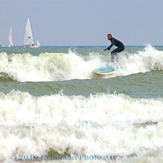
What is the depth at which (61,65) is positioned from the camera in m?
14.8

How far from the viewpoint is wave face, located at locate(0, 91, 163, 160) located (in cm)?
493

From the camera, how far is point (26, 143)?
488cm

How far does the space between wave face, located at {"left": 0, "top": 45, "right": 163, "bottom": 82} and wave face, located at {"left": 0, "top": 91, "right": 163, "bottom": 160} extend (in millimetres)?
5874

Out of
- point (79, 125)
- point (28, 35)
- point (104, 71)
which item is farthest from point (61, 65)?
point (28, 35)

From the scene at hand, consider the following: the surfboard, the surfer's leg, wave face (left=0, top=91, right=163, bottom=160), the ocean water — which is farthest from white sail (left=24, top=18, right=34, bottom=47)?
wave face (left=0, top=91, right=163, bottom=160)

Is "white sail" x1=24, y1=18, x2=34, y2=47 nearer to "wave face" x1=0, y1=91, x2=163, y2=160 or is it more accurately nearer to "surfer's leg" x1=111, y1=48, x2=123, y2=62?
"surfer's leg" x1=111, y1=48, x2=123, y2=62

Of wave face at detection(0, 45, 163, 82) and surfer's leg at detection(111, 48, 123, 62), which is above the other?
surfer's leg at detection(111, 48, 123, 62)

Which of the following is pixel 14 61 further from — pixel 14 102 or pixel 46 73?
pixel 14 102

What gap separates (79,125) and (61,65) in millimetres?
9030

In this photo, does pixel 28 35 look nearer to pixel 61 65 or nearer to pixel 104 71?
pixel 61 65

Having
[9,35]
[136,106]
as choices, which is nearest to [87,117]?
[136,106]

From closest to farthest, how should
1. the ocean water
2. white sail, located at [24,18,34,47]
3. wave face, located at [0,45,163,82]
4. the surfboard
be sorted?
the ocean water, wave face, located at [0,45,163,82], the surfboard, white sail, located at [24,18,34,47]

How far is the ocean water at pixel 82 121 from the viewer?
4758 mm

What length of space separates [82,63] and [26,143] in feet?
34.3
